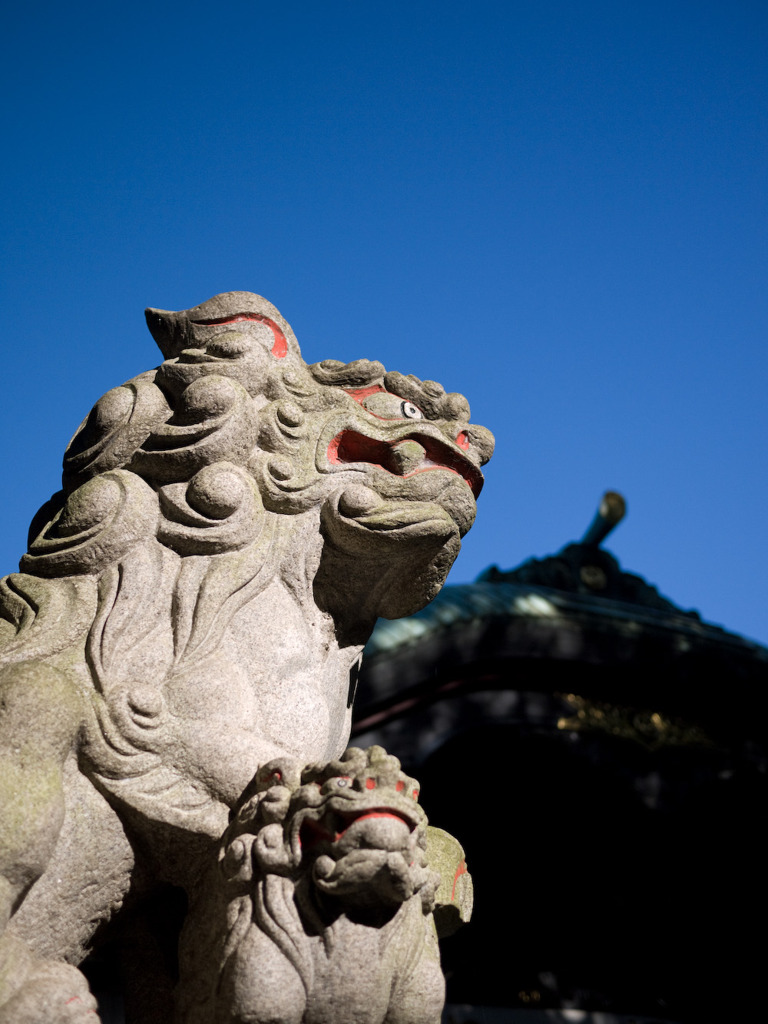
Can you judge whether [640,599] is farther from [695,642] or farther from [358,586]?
[358,586]

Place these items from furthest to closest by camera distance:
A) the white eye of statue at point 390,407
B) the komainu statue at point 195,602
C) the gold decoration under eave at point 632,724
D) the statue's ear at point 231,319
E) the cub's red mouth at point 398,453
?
1. the gold decoration under eave at point 632,724
2. the statue's ear at point 231,319
3. the white eye of statue at point 390,407
4. the cub's red mouth at point 398,453
5. the komainu statue at point 195,602

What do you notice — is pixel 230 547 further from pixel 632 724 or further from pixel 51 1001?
pixel 632 724

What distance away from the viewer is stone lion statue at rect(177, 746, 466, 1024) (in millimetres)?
1589

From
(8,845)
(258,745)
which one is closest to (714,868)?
(258,745)

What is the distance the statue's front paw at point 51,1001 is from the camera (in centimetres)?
151

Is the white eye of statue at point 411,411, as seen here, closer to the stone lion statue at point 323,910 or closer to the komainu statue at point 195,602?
the komainu statue at point 195,602

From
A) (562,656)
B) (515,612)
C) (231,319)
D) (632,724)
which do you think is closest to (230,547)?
(231,319)

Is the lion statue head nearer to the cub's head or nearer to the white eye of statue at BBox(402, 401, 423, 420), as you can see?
the white eye of statue at BBox(402, 401, 423, 420)

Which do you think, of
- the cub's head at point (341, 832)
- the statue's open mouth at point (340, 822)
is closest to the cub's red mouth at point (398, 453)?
the cub's head at point (341, 832)

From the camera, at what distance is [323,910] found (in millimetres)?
1638

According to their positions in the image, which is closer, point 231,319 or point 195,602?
point 195,602

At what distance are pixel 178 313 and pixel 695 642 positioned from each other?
3.25 metres

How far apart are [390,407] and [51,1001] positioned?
5.11ft

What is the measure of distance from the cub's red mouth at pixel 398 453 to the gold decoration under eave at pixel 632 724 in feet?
7.63
